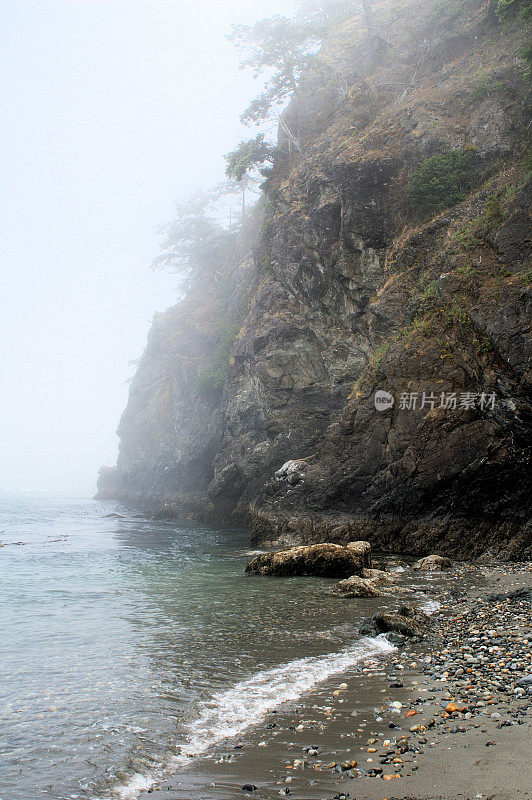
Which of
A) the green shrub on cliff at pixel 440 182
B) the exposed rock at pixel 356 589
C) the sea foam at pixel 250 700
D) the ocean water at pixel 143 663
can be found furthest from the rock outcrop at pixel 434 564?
the green shrub on cliff at pixel 440 182

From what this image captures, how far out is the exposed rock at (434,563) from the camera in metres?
14.3

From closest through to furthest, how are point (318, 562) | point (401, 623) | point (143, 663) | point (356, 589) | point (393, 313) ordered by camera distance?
1. point (143, 663)
2. point (401, 623)
3. point (356, 589)
4. point (318, 562)
5. point (393, 313)

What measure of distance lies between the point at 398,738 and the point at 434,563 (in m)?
10.5

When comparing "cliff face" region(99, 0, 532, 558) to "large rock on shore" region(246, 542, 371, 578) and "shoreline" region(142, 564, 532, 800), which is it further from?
"shoreline" region(142, 564, 532, 800)

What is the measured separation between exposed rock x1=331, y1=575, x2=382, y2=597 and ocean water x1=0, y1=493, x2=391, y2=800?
38 cm

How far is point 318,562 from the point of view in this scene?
48.6 ft

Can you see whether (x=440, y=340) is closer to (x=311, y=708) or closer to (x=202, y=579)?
(x=202, y=579)

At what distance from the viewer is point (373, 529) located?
18375mm

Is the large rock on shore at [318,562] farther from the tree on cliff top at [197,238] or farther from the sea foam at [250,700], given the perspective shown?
the tree on cliff top at [197,238]

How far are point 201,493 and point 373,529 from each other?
27.2 meters

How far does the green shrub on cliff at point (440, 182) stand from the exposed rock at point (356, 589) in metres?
16.9

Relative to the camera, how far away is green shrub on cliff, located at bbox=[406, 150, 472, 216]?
70.3ft

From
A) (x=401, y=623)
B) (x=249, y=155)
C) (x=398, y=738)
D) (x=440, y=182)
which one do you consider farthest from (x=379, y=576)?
(x=249, y=155)

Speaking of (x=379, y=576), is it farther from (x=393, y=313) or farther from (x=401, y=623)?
(x=393, y=313)
